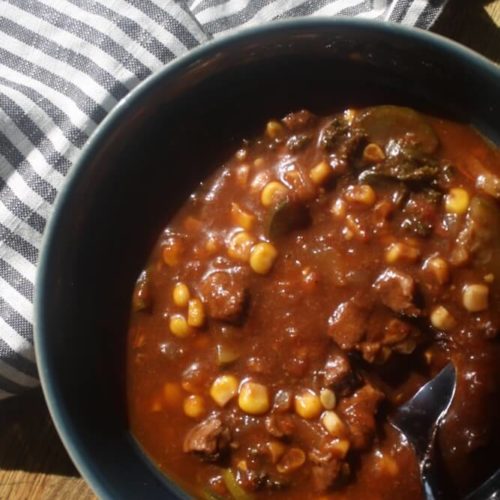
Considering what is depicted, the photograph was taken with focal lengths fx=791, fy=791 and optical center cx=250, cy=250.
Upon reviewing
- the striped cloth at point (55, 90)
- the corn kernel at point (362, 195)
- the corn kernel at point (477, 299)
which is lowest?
the corn kernel at point (477, 299)

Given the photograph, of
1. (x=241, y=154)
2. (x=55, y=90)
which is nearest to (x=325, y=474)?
(x=241, y=154)

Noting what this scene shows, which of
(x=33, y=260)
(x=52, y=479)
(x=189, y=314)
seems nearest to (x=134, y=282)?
(x=189, y=314)

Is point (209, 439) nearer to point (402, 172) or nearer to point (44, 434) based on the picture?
point (44, 434)

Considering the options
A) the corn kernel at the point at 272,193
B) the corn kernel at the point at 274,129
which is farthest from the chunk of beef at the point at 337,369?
the corn kernel at the point at 274,129

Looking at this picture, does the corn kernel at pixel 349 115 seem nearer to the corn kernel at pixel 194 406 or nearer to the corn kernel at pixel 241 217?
the corn kernel at pixel 241 217

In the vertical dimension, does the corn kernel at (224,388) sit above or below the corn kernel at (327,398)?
above

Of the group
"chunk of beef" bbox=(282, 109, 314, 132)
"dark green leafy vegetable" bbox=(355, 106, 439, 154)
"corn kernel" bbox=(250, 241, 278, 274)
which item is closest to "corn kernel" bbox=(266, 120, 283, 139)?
"chunk of beef" bbox=(282, 109, 314, 132)

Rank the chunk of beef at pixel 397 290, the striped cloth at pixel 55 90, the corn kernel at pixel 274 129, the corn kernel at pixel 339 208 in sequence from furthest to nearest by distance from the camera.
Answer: the striped cloth at pixel 55 90 < the corn kernel at pixel 274 129 < the corn kernel at pixel 339 208 < the chunk of beef at pixel 397 290
